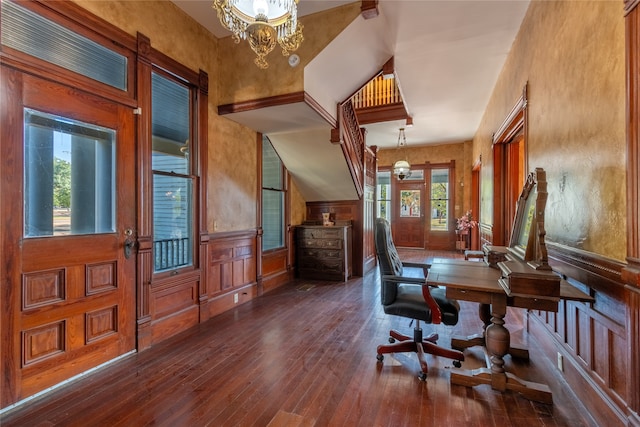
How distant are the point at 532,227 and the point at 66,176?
3.45m

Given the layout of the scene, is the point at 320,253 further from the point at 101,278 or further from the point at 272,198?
the point at 101,278

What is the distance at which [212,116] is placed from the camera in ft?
11.9

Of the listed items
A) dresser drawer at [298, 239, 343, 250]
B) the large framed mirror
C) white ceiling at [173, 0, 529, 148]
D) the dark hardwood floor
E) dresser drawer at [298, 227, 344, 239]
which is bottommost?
the dark hardwood floor

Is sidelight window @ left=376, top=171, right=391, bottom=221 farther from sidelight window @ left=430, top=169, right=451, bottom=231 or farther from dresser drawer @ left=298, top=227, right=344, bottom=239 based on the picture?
dresser drawer @ left=298, top=227, right=344, bottom=239

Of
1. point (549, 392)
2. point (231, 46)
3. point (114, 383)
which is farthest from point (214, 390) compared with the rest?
point (231, 46)

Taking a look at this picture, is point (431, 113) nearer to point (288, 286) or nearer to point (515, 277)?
point (288, 286)

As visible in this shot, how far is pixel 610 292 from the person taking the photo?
1.60 meters

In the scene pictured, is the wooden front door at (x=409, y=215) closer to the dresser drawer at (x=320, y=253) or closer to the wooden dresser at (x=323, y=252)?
the wooden dresser at (x=323, y=252)

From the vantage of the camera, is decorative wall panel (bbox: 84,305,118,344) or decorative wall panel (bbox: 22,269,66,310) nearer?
decorative wall panel (bbox: 22,269,66,310)

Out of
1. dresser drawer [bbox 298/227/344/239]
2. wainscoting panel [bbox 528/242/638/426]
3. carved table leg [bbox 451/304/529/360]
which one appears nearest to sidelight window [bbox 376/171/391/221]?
dresser drawer [bbox 298/227/344/239]

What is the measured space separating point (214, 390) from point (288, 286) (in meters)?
2.92

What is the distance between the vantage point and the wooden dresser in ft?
17.6

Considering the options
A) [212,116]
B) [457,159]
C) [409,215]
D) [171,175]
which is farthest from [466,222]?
[171,175]

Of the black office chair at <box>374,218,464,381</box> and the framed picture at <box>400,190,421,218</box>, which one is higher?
the framed picture at <box>400,190,421,218</box>
